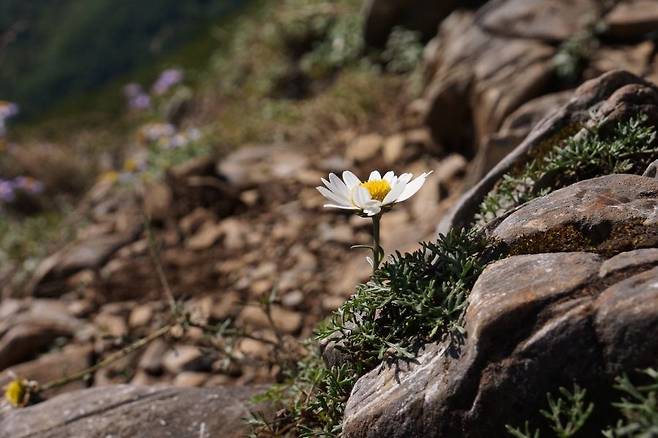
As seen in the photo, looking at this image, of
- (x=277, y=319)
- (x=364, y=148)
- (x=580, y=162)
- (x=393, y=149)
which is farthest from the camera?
(x=364, y=148)

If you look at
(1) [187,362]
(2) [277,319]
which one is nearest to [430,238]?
(2) [277,319]

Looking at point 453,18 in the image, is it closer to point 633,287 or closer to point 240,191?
point 240,191

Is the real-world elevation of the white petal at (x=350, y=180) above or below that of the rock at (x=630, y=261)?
above

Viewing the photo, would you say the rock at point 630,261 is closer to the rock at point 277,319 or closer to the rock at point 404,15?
the rock at point 277,319

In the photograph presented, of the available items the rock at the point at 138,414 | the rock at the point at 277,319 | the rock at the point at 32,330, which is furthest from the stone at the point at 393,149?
the rock at the point at 138,414

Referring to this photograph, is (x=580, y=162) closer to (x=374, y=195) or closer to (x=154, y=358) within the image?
(x=374, y=195)

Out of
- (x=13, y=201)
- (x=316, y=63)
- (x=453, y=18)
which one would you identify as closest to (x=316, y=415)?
(x=453, y=18)

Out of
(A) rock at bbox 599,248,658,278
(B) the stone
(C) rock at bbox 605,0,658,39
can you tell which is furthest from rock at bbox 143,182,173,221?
(A) rock at bbox 599,248,658,278

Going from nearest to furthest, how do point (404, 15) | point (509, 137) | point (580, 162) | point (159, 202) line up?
point (580, 162) → point (509, 137) → point (159, 202) → point (404, 15)
